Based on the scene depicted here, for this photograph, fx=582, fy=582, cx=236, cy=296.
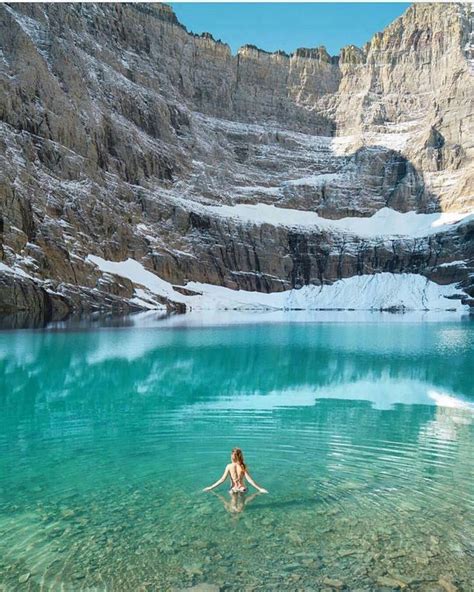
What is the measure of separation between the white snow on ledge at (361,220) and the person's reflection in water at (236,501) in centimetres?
14270

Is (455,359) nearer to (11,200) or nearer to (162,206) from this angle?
(11,200)

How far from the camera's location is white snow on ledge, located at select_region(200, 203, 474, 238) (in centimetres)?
15838

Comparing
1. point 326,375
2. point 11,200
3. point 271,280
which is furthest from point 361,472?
point 271,280

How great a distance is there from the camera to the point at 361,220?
6845 inches

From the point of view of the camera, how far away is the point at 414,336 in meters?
58.2

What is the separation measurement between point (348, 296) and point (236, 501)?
14713 cm

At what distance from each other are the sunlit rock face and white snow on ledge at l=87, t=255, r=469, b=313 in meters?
3.32

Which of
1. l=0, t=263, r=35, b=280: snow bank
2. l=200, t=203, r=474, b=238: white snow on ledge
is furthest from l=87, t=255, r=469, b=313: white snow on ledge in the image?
l=0, t=263, r=35, b=280: snow bank

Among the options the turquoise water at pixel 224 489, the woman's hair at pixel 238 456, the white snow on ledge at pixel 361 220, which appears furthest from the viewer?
the white snow on ledge at pixel 361 220

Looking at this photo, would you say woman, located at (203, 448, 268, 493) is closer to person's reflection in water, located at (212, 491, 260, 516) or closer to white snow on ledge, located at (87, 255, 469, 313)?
person's reflection in water, located at (212, 491, 260, 516)

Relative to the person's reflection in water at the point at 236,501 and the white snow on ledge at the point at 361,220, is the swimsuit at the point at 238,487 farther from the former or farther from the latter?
the white snow on ledge at the point at 361,220

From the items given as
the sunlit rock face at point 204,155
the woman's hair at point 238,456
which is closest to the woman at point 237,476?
the woman's hair at point 238,456

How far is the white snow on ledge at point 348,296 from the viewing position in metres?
136

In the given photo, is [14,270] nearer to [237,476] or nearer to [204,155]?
[237,476]
